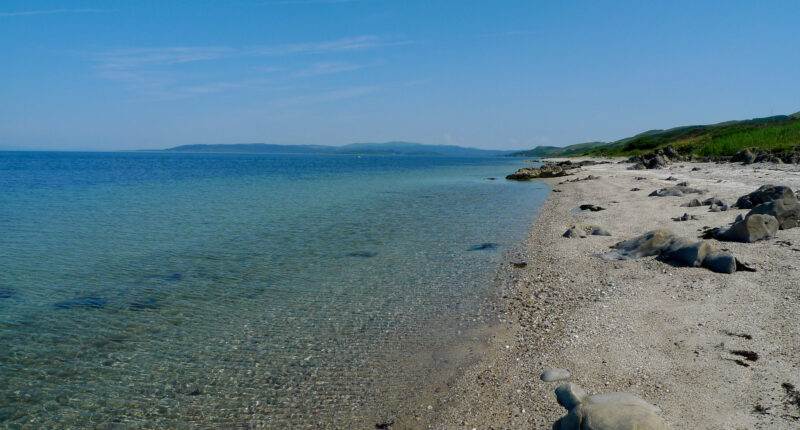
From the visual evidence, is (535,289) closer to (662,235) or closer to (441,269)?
(441,269)

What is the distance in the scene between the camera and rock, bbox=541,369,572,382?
282 inches

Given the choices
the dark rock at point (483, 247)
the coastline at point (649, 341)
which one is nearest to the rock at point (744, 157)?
the coastline at point (649, 341)

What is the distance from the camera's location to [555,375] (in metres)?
7.23

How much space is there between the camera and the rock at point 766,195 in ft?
56.5

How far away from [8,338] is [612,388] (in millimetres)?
11788

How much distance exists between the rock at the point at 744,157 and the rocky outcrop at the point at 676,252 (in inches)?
1736

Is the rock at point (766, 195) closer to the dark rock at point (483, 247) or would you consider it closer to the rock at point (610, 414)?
the dark rock at point (483, 247)

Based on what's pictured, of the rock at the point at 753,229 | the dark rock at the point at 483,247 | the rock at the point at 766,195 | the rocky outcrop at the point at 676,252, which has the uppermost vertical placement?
the rock at the point at 766,195

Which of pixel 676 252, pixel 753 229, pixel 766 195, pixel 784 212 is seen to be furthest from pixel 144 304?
pixel 766 195

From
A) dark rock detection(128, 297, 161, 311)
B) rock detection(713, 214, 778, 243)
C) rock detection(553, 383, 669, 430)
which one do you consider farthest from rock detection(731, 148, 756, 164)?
dark rock detection(128, 297, 161, 311)

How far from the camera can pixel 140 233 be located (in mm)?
21266

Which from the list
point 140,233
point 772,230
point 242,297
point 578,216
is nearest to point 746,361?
point 772,230

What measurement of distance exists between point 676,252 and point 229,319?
1231 centimetres

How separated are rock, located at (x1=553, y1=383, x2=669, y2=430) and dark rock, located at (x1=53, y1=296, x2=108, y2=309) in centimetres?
1122
